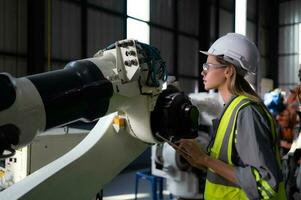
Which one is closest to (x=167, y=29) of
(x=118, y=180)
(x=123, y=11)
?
(x=123, y=11)

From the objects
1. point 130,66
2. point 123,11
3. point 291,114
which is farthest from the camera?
point 123,11

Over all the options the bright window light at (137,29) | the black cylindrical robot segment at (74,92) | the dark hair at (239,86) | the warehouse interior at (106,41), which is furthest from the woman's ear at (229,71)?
the bright window light at (137,29)

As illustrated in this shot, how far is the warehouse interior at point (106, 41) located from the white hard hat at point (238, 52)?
6.0 inches

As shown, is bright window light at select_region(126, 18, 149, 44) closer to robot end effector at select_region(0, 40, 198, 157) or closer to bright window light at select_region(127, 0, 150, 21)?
bright window light at select_region(127, 0, 150, 21)

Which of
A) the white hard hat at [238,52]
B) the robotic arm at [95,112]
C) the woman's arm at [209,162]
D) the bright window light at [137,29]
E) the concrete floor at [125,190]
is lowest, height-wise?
the concrete floor at [125,190]

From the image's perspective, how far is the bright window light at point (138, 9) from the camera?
666cm

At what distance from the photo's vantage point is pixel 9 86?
0.62m

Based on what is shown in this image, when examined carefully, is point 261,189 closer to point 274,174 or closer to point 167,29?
point 274,174

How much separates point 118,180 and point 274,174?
4188 millimetres

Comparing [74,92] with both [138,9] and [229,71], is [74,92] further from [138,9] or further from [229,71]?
[138,9]

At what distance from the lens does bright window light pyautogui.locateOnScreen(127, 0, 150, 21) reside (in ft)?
→ 21.9

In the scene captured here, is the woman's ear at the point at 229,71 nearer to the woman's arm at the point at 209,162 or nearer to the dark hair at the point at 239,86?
the dark hair at the point at 239,86

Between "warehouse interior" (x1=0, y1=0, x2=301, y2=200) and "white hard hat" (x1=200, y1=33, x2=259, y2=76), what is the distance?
152mm

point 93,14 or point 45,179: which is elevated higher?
point 93,14
